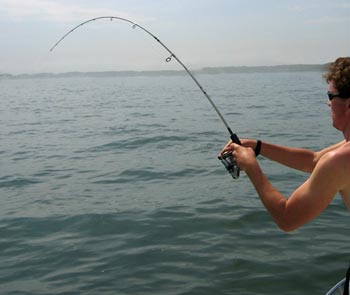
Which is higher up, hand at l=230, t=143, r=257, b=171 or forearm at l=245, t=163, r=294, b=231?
hand at l=230, t=143, r=257, b=171

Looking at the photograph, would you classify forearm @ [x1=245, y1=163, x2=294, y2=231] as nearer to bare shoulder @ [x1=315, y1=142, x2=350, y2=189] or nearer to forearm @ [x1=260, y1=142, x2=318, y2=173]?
bare shoulder @ [x1=315, y1=142, x2=350, y2=189]

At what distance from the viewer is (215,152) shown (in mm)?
13031

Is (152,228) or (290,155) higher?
(290,155)

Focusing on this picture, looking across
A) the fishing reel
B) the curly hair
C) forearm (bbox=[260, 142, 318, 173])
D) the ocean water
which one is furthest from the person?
the ocean water

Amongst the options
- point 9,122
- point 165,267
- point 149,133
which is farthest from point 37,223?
point 9,122

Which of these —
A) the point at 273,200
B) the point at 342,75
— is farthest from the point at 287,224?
the point at 342,75

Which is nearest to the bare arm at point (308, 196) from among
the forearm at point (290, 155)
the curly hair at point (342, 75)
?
the curly hair at point (342, 75)

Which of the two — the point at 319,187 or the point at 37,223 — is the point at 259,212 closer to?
the point at 37,223

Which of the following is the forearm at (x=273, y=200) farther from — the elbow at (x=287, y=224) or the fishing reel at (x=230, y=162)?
the fishing reel at (x=230, y=162)

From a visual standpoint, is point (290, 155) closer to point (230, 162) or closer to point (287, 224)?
point (230, 162)

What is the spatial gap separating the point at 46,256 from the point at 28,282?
27.6 inches

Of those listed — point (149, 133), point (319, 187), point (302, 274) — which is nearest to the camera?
point (319, 187)

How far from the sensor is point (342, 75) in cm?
309

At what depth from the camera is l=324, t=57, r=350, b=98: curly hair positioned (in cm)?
308
